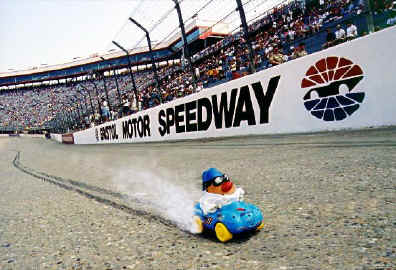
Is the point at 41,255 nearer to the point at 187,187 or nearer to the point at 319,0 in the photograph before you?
the point at 187,187

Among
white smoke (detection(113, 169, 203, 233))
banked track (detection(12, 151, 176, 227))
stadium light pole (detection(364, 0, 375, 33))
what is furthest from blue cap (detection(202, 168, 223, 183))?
stadium light pole (detection(364, 0, 375, 33))

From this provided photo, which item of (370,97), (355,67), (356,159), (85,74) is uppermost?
(85,74)

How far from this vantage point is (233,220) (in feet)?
5.14

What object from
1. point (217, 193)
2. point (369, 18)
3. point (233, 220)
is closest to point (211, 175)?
point (217, 193)

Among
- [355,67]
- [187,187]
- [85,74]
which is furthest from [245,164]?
[85,74]

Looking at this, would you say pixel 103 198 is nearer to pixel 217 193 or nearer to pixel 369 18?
pixel 217 193

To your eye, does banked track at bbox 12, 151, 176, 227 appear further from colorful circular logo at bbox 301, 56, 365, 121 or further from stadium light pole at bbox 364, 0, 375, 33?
stadium light pole at bbox 364, 0, 375, 33

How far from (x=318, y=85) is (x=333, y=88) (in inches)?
13.6

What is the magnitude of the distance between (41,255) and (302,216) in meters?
1.59

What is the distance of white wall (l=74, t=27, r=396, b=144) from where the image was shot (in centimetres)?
505

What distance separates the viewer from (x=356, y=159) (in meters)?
3.19

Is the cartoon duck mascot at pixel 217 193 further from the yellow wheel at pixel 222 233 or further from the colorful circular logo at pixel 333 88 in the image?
the colorful circular logo at pixel 333 88

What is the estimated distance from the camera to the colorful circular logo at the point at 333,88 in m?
5.42

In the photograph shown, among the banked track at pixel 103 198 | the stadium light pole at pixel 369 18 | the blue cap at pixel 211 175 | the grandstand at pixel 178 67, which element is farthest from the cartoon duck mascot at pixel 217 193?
the grandstand at pixel 178 67
